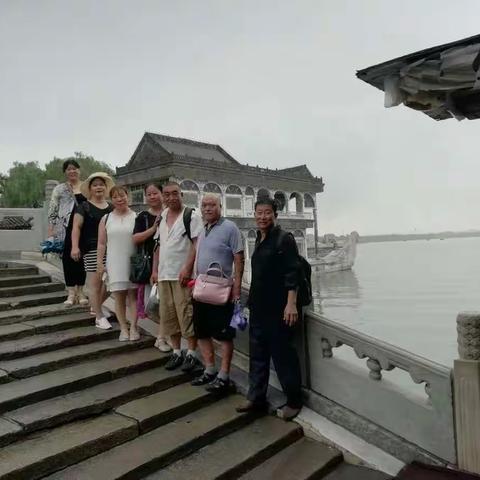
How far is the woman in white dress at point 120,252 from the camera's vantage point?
3877 mm

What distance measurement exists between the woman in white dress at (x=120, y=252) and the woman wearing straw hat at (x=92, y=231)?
Result: 28 centimetres

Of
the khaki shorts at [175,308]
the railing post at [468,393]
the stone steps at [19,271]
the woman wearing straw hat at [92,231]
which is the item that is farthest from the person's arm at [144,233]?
the stone steps at [19,271]

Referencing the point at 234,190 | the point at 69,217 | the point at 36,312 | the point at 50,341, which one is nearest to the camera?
the point at 50,341

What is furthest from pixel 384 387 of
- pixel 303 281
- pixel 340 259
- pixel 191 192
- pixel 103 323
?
pixel 340 259

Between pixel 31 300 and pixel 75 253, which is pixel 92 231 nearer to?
pixel 75 253

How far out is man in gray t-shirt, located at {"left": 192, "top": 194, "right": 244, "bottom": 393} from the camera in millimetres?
3355

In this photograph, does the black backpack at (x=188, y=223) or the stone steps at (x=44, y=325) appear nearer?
the black backpack at (x=188, y=223)

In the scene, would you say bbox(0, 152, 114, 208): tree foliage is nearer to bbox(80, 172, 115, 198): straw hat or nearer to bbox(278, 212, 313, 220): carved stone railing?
bbox(278, 212, 313, 220): carved stone railing

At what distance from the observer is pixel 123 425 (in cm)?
281

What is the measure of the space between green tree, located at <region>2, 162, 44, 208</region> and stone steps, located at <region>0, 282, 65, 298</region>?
1298 inches

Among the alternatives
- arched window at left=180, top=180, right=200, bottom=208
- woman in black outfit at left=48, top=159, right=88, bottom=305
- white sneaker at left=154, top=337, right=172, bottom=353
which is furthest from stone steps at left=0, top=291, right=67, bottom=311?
arched window at left=180, top=180, right=200, bottom=208

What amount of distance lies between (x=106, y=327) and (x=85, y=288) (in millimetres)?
1121

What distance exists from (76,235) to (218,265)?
1721 millimetres

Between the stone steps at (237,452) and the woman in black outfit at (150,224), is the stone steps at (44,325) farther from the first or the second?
the stone steps at (237,452)
